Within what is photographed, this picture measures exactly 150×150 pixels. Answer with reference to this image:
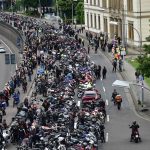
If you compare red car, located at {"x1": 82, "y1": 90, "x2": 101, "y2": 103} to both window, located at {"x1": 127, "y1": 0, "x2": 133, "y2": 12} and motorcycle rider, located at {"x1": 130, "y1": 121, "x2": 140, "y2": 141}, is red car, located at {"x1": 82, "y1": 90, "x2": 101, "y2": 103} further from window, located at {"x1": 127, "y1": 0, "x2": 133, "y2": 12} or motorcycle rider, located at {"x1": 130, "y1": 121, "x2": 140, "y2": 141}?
window, located at {"x1": 127, "y1": 0, "x2": 133, "y2": 12}

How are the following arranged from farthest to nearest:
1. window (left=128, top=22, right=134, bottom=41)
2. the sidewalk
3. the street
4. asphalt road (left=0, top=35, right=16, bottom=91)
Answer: window (left=128, top=22, right=134, bottom=41), asphalt road (left=0, top=35, right=16, bottom=91), the sidewalk, the street

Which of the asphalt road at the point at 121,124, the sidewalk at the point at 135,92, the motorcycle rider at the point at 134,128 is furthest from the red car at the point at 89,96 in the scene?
the motorcycle rider at the point at 134,128

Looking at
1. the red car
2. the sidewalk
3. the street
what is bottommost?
the street

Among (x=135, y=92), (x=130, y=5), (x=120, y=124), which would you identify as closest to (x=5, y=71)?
(x=130, y=5)

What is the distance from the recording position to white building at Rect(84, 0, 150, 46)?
311 feet

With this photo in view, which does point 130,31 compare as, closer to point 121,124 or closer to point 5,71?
point 5,71

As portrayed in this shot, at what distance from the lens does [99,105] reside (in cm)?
5091

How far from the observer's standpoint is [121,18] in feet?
332

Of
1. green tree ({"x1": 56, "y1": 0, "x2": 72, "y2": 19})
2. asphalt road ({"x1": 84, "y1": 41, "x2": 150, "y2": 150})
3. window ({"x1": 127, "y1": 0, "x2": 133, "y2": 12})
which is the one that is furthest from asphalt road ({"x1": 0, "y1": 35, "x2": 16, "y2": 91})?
green tree ({"x1": 56, "y1": 0, "x2": 72, "y2": 19})

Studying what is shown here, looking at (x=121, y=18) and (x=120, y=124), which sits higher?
(x=121, y=18)

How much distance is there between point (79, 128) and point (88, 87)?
17.0 meters

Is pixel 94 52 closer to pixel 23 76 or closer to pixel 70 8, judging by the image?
pixel 23 76

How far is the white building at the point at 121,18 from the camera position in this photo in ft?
311

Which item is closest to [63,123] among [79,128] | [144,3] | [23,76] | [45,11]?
[79,128]
